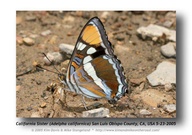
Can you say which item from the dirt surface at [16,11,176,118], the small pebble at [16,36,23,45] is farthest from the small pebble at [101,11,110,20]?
the small pebble at [16,36,23,45]

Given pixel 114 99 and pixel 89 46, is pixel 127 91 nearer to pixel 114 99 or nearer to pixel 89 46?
pixel 114 99

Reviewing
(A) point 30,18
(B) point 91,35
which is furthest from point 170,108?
(A) point 30,18

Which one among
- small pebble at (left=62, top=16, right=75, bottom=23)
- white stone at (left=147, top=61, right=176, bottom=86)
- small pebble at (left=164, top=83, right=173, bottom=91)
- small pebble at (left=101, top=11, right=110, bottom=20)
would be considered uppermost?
small pebble at (left=101, top=11, right=110, bottom=20)

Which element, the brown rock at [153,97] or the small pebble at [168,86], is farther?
the small pebble at [168,86]

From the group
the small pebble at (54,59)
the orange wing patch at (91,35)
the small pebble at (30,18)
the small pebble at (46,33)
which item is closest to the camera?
the orange wing patch at (91,35)

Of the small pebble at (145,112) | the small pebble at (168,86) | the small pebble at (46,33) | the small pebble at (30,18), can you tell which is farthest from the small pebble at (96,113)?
the small pebble at (30,18)

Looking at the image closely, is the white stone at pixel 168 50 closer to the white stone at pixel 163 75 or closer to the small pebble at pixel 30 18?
the white stone at pixel 163 75

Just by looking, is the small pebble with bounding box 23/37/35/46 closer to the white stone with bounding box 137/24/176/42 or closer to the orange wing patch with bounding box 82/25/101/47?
the orange wing patch with bounding box 82/25/101/47

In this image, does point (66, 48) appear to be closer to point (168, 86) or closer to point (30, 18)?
point (30, 18)
